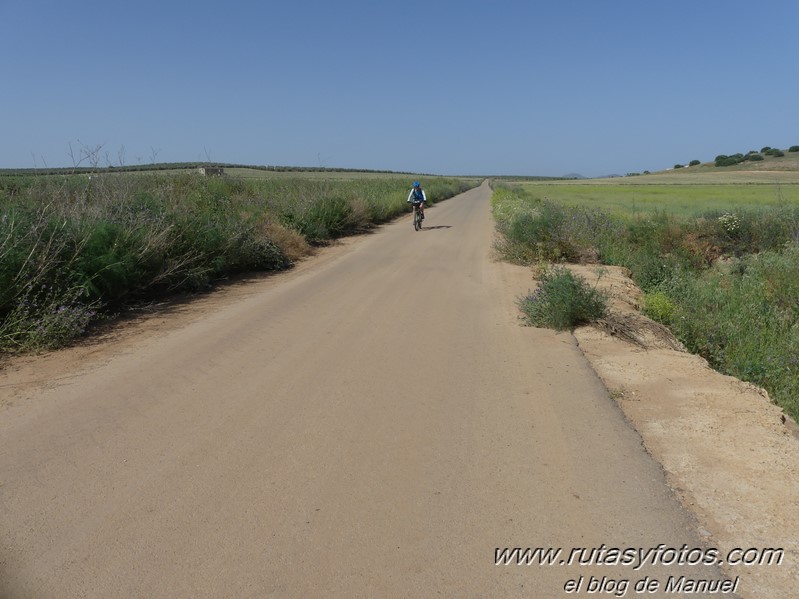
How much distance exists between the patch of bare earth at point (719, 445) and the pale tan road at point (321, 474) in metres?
0.22

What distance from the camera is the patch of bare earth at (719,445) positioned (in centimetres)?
349

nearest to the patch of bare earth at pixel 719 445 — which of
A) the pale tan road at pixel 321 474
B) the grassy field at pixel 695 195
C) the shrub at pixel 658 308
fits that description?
the pale tan road at pixel 321 474

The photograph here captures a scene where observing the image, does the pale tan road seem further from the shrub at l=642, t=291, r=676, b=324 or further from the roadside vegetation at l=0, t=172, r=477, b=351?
the shrub at l=642, t=291, r=676, b=324

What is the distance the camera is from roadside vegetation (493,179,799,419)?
27.8ft

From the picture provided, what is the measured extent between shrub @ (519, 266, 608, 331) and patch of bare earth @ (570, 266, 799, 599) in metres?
0.63

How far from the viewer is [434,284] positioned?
12.0 metres

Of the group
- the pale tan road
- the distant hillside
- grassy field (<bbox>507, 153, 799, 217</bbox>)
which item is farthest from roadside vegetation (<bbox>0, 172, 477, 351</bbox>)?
the distant hillside

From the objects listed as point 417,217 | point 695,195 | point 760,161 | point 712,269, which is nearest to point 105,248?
point 712,269

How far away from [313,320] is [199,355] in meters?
2.08

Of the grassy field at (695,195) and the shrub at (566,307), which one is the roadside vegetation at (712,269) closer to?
the shrub at (566,307)

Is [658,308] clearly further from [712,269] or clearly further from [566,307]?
[712,269]

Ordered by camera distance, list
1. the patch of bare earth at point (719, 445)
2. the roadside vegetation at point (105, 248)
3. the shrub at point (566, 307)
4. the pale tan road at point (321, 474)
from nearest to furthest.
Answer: the pale tan road at point (321, 474) → the patch of bare earth at point (719, 445) → the roadside vegetation at point (105, 248) → the shrub at point (566, 307)

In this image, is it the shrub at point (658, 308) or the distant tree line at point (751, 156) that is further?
the distant tree line at point (751, 156)

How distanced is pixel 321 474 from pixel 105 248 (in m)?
6.77
